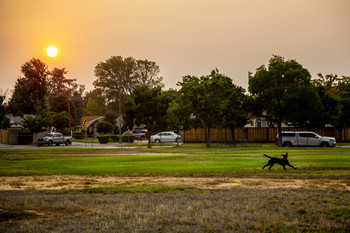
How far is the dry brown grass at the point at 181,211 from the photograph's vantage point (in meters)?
8.24

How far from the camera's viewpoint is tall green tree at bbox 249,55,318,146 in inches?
1897

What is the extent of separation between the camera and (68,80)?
365ft

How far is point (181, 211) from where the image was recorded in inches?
381

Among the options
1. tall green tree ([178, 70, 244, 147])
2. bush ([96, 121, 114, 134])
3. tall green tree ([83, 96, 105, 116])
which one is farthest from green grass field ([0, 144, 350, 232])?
tall green tree ([83, 96, 105, 116])

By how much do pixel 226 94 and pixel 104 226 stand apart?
4248 cm

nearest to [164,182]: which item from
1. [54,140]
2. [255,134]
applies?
[54,140]

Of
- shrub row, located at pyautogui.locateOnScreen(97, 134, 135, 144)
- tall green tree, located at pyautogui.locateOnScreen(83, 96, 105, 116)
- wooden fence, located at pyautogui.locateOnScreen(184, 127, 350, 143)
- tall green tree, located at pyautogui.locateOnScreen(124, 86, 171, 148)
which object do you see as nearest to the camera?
tall green tree, located at pyautogui.locateOnScreen(124, 86, 171, 148)

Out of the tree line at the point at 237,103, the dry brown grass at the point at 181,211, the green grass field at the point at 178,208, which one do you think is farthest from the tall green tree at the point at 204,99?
the dry brown grass at the point at 181,211

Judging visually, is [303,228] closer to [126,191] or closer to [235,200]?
[235,200]

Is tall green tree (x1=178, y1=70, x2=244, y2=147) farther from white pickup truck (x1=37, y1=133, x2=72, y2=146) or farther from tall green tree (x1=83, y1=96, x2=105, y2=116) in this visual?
tall green tree (x1=83, y1=96, x2=105, y2=116)

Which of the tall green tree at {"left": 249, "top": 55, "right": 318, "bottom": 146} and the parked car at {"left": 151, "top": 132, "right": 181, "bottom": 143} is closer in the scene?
the tall green tree at {"left": 249, "top": 55, "right": 318, "bottom": 146}

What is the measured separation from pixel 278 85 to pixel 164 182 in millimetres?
36441

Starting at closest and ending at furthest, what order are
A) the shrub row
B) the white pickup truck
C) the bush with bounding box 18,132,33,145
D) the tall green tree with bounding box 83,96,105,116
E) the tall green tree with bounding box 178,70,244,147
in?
1. the tall green tree with bounding box 178,70,244,147
2. the white pickup truck
3. the shrub row
4. the bush with bounding box 18,132,33,145
5. the tall green tree with bounding box 83,96,105,116

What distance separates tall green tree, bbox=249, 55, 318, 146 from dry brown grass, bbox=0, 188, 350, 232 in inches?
1442
